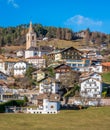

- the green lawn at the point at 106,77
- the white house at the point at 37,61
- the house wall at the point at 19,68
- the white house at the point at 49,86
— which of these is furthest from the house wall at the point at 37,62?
the white house at the point at 49,86

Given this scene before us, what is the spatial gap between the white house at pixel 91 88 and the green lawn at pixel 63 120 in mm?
8504

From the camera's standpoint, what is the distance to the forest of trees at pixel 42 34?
15588cm

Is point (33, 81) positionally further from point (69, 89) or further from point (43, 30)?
point (43, 30)

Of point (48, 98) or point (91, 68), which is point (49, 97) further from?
point (91, 68)

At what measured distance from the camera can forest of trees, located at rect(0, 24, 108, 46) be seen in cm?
15588

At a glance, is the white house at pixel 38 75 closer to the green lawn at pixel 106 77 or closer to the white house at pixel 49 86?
the white house at pixel 49 86

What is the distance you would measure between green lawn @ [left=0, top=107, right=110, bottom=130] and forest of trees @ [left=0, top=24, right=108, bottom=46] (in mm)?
92920

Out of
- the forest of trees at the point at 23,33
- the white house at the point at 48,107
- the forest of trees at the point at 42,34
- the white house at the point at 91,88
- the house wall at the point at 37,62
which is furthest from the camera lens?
the forest of trees at the point at 42,34

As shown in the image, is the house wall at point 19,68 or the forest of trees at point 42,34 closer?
the house wall at point 19,68

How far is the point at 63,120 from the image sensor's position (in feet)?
176

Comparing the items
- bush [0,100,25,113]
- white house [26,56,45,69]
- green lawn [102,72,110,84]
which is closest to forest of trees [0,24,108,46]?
white house [26,56,45,69]

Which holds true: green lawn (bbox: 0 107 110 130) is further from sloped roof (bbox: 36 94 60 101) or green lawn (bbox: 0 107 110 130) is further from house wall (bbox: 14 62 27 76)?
house wall (bbox: 14 62 27 76)

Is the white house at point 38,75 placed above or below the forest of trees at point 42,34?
below

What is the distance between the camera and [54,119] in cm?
5459
